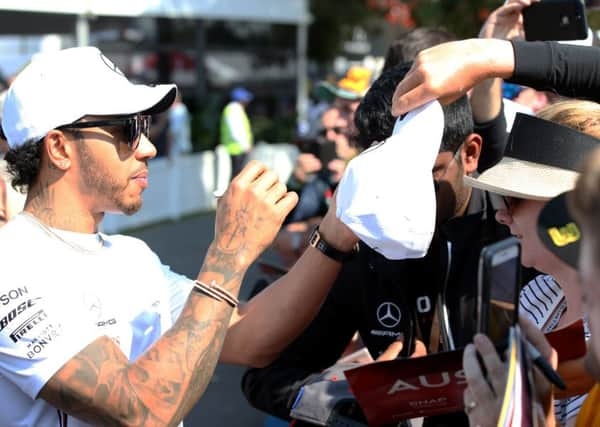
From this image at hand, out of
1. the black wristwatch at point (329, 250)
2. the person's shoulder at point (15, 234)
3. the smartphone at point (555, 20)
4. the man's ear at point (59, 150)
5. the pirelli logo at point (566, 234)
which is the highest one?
the smartphone at point (555, 20)

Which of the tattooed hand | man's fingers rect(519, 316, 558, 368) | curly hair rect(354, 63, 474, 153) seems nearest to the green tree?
curly hair rect(354, 63, 474, 153)

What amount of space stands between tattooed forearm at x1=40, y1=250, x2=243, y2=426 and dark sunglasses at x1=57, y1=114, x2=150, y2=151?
0.48 metres

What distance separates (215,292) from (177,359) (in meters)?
0.18

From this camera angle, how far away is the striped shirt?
2137 mm

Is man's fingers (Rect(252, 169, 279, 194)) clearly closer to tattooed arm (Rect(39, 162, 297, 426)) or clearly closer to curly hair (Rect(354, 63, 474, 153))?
tattooed arm (Rect(39, 162, 297, 426))

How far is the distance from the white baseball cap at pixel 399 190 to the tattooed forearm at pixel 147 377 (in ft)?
1.32

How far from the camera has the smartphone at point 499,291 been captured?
1383 millimetres

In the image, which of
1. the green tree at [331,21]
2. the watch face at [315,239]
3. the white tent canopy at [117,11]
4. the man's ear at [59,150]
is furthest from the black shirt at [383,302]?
the green tree at [331,21]

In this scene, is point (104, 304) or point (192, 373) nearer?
point (192, 373)

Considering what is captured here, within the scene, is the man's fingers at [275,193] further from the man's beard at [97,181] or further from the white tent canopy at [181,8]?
the white tent canopy at [181,8]

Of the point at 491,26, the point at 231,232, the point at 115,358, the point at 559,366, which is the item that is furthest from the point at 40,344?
the point at 491,26

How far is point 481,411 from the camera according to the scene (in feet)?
4.63

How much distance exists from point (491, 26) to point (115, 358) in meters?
1.98

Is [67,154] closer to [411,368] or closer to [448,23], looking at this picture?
[411,368]
